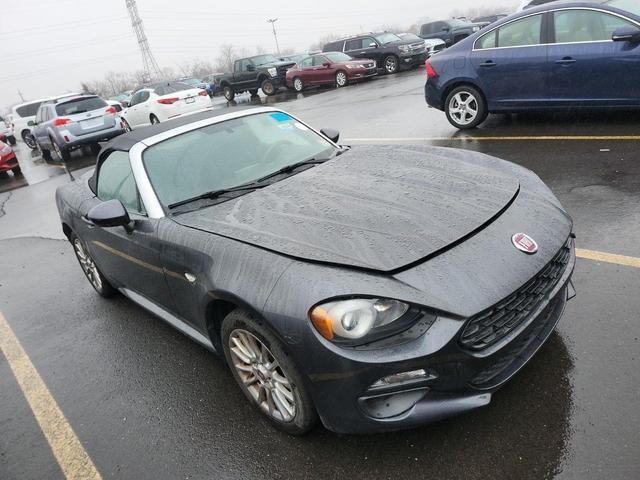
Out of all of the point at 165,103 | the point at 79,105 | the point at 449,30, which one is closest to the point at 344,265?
the point at 79,105

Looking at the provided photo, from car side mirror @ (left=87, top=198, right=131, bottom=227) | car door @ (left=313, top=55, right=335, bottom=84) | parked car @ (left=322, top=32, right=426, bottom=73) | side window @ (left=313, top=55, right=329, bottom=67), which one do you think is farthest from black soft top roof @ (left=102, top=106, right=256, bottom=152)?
parked car @ (left=322, top=32, right=426, bottom=73)

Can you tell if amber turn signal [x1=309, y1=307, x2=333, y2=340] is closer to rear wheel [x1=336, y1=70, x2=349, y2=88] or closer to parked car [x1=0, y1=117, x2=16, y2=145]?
rear wheel [x1=336, y1=70, x2=349, y2=88]

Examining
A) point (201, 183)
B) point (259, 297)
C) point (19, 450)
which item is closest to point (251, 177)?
point (201, 183)

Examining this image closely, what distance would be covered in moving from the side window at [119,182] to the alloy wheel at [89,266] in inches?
33.3

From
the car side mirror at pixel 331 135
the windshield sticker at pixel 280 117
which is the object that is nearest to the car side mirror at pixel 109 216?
the windshield sticker at pixel 280 117

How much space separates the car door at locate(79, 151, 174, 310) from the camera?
3.04 metres

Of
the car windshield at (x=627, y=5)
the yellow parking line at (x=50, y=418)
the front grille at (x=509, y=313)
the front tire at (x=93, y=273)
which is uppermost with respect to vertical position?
the car windshield at (x=627, y=5)

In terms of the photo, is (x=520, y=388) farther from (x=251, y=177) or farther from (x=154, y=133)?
(x=154, y=133)

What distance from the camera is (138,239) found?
10.2ft

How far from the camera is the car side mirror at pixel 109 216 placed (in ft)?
9.77

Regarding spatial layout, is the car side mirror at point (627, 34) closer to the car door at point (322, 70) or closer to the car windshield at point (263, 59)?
the car door at point (322, 70)

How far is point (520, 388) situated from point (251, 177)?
2.05m

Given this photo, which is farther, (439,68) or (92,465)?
(439,68)

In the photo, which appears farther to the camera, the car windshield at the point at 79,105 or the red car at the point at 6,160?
the car windshield at the point at 79,105
